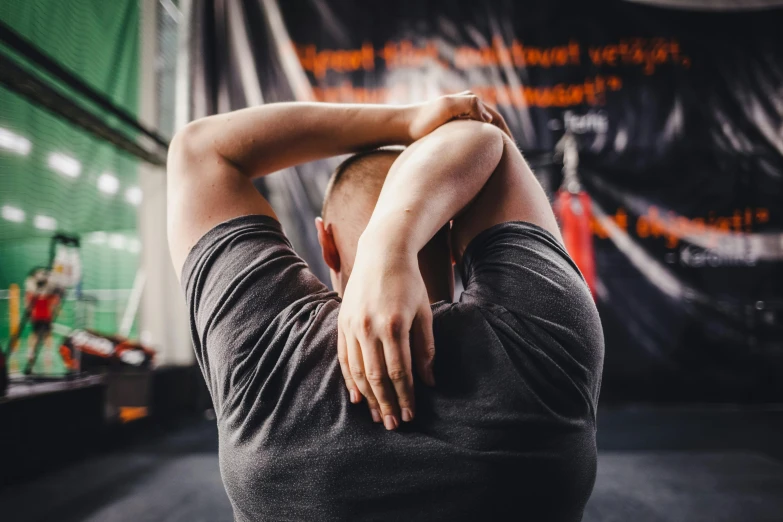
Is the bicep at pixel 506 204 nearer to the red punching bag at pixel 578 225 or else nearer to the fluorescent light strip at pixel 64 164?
the fluorescent light strip at pixel 64 164

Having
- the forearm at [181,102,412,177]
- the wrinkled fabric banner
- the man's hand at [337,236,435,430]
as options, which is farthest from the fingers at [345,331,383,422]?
the wrinkled fabric banner

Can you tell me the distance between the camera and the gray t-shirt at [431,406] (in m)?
0.45

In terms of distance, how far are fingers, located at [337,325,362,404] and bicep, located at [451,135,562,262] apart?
0.74 feet

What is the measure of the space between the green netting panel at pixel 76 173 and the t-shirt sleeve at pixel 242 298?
2157mm

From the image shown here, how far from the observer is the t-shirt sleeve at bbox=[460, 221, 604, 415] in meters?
0.48

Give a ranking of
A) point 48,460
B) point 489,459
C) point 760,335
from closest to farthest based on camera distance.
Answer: point 489,459, point 48,460, point 760,335

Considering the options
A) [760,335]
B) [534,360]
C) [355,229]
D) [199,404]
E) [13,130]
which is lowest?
[199,404]

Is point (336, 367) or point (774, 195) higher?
point (774, 195)

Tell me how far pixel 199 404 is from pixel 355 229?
10.2 feet

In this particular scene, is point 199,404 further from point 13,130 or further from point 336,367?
point 336,367

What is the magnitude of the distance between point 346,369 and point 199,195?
31 cm

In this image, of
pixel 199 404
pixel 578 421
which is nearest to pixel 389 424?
pixel 578 421

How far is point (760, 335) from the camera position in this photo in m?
3.30

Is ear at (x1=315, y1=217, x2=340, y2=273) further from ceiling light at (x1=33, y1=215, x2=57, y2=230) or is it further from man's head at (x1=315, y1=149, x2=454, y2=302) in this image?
ceiling light at (x1=33, y1=215, x2=57, y2=230)
